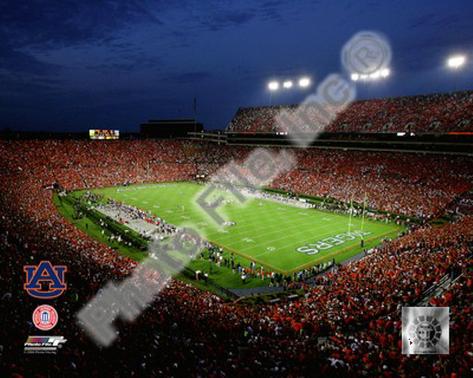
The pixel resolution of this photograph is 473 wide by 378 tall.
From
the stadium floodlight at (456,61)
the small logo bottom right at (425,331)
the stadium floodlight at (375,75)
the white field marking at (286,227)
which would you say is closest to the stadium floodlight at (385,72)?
the stadium floodlight at (375,75)

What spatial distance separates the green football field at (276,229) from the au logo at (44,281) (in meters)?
12.6

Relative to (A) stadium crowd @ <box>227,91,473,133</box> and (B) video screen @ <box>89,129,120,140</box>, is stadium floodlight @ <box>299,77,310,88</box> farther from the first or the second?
(B) video screen @ <box>89,129,120,140</box>

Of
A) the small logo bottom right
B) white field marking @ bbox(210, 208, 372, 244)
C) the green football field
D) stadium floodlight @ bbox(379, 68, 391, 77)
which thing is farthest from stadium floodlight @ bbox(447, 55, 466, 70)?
the small logo bottom right

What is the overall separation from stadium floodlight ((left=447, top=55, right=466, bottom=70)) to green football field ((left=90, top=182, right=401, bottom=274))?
2328 centimetres

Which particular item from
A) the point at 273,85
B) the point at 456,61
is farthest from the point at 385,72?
the point at 273,85

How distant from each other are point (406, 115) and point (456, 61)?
325 inches

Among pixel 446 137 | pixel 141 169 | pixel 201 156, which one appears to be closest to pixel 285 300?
pixel 446 137

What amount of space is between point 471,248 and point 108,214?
94.8ft

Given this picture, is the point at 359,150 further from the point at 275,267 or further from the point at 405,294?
the point at 405,294

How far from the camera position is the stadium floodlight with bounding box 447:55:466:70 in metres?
40.1

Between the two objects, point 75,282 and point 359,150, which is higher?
point 359,150

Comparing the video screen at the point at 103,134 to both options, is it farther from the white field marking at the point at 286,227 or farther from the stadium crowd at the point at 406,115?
the white field marking at the point at 286,227

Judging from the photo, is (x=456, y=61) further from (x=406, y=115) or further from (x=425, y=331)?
(x=425, y=331)

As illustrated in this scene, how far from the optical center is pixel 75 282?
1236 centimetres
